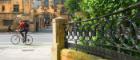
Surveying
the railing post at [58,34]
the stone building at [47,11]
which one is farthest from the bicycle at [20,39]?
the stone building at [47,11]

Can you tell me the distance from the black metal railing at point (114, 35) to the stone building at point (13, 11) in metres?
45.2

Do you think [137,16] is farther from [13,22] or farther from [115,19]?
[13,22]

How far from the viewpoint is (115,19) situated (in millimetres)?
7004

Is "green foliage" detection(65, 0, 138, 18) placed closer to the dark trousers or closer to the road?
A: the road

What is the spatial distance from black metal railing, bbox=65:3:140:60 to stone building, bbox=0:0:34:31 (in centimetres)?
4519

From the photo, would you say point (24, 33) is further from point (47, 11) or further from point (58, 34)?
point (47, 11)

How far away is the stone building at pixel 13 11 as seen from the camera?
54.9 m

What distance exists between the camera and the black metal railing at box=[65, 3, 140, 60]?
6.24 m

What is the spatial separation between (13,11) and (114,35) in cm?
4989

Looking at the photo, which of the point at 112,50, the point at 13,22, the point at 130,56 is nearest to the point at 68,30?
the point at 112,50

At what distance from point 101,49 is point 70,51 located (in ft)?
6.45

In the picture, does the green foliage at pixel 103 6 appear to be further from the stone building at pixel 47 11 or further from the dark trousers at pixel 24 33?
the stone building at pixel 47 11

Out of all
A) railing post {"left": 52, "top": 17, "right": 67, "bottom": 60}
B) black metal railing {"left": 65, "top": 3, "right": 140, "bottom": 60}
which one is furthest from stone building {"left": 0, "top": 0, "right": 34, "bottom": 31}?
black metal railing {"left": 65, "top": 3, "right": 140, "bottom": 60}

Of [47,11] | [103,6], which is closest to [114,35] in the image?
[103,6]
